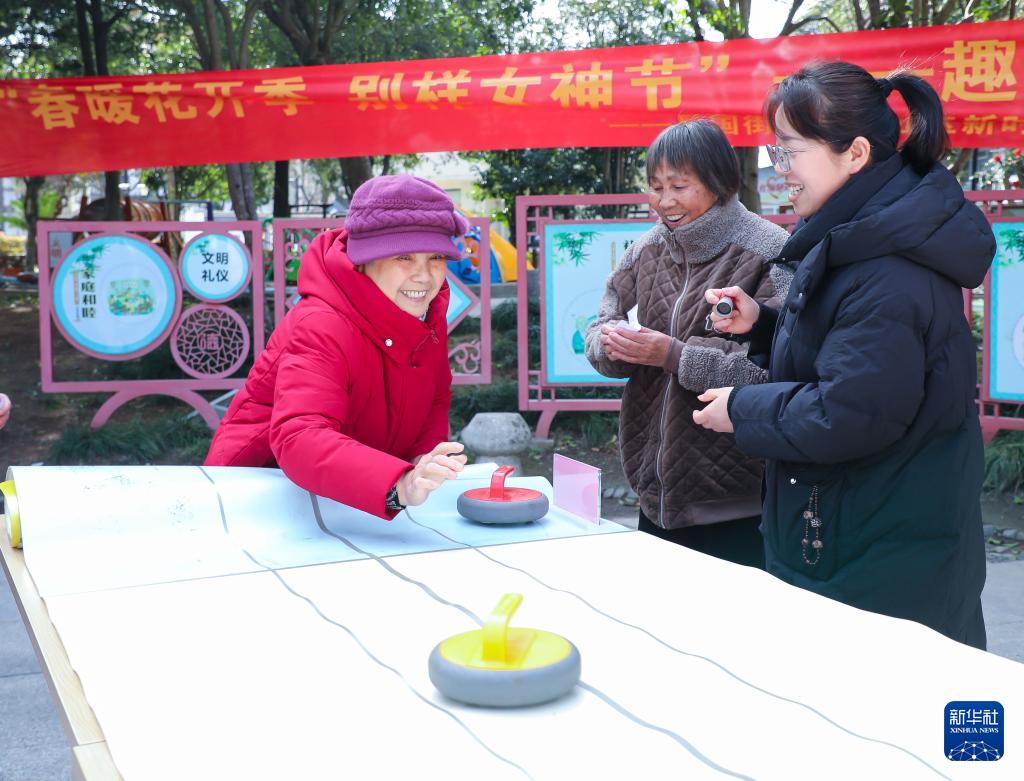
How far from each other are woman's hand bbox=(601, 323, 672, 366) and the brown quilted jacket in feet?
0.08

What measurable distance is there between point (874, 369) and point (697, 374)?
680 mm

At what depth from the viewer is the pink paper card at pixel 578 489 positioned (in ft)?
6.00

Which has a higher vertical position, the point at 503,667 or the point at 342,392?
the point at 342,392

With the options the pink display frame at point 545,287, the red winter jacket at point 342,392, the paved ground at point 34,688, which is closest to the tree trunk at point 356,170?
the pink display frame at point 545,287

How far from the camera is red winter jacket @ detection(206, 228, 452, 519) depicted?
1.73m

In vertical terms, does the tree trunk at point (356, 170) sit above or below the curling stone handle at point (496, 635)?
above

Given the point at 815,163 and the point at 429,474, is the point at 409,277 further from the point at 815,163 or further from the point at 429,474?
the point at 815,163

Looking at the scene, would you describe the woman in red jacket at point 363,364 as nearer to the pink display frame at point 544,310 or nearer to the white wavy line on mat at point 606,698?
the white wavy line on mat at point 606,698

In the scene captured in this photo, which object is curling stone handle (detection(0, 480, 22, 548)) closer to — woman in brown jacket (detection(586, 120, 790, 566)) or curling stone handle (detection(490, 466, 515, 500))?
curling stone handle (detection(490, 466, 515, 500))

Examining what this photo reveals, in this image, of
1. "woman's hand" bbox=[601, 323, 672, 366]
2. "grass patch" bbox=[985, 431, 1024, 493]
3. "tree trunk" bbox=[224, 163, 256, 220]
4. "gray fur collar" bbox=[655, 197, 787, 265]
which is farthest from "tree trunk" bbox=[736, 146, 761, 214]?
"woman's hand" bbox=[601, 323, 672, 366]

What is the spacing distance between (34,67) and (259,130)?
1238 centimetres

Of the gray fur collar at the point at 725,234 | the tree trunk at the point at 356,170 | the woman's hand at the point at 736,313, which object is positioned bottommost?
the woman's hand at the point at 736,313

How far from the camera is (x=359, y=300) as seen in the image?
6.49 ft

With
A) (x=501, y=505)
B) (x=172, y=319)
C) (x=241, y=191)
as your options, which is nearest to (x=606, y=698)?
(x=501, y=505)
